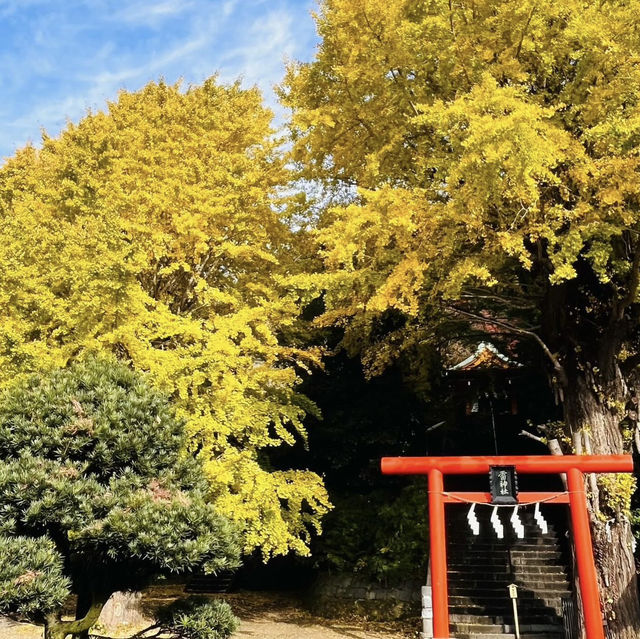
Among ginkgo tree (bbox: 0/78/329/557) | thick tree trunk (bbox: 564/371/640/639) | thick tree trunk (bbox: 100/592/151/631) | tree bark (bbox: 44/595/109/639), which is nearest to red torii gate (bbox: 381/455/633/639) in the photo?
thick tree trunk (bbox: 564/371/640/639)

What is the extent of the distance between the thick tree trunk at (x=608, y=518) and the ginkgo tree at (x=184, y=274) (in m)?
4.12

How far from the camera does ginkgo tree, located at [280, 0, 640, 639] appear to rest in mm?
6605

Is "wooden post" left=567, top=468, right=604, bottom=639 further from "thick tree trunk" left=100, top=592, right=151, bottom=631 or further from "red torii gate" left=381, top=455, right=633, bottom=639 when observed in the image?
"thick tree trunk" left=100, top=592, right=151, bottom=631

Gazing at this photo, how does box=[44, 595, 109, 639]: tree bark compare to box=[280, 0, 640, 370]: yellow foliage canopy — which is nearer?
box=[44, 595, 109, 639]: tree bark

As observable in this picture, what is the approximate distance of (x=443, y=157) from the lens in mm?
7605

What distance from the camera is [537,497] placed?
24.8 ft

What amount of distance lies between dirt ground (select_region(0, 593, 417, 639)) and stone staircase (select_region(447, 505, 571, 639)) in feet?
3.90

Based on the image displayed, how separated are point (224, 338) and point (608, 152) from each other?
228 inches

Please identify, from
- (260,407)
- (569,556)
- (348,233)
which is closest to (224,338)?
(260,407)

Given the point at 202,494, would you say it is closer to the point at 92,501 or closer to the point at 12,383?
the point at 92,501

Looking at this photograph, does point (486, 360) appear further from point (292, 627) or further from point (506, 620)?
point (292, 627)

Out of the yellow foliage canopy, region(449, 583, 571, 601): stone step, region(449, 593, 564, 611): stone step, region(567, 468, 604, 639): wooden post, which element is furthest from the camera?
region(449, 583, 571, 601): stone step

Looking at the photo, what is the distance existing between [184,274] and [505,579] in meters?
8.42

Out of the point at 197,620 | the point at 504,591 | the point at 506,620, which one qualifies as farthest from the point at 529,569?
the point at 197,620
